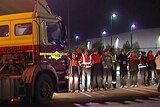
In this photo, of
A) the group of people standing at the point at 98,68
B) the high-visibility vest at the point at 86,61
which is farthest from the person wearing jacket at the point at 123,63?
the high-visibility vest at the point at 86,61

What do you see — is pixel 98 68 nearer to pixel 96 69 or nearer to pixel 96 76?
pixel 96 69

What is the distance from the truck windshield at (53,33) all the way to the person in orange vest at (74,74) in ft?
9.79

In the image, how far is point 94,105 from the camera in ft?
43.4

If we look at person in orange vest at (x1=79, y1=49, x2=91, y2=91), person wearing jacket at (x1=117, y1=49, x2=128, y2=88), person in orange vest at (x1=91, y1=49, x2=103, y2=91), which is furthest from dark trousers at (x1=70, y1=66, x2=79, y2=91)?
person wearing jacket at (x1=117, y1=49, x2=128, y2=88)

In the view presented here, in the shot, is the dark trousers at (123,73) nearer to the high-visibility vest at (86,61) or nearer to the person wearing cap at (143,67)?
the person wearing cap at (143,67)

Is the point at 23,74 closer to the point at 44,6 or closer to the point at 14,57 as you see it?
the point at 14,57

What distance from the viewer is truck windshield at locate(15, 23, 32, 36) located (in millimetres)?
13508

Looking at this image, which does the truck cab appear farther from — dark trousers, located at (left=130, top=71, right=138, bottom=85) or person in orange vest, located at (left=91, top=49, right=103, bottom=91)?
dark trousers, located at (left=130, top=71, right=138, bottom=85)

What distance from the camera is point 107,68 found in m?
18.0

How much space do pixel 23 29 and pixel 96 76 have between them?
528 cm

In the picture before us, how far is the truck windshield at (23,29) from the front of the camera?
1351 cm

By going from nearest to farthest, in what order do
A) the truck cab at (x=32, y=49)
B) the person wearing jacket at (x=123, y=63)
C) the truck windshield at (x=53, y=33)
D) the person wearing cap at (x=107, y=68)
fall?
the truck cab at (x=32, y=49) → the truck windshield at (x=53, y=33) → the person wearing cap at (x=107, y=68) → the person wearing jacket at (x=123, y=63)

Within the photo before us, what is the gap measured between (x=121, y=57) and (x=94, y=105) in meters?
5.85

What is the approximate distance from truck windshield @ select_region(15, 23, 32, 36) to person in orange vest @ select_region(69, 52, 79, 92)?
156 inches
